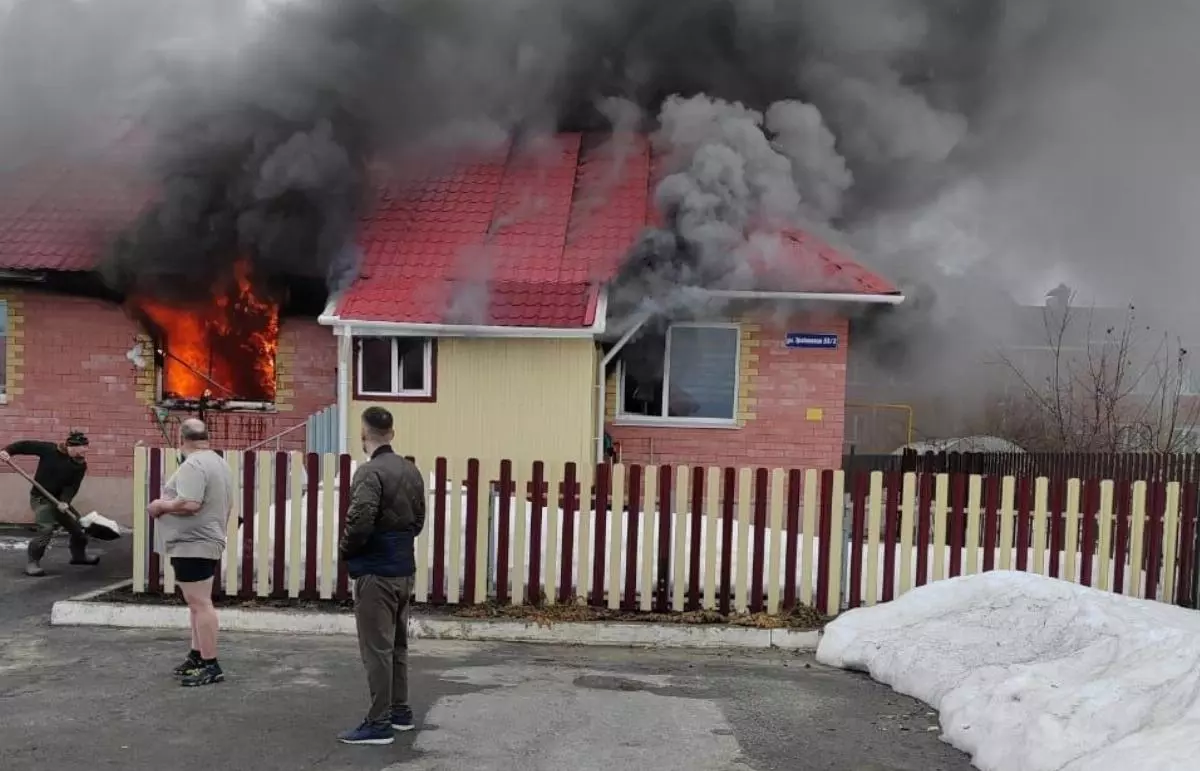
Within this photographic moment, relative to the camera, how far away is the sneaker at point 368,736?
426cm

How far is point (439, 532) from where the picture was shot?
6.68 metres

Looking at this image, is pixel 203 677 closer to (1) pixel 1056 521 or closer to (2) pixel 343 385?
(2) pixel 343 385

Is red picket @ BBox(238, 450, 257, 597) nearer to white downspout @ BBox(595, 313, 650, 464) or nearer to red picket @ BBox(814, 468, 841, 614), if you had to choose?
red picket @ BBox(814, 468, 841, 614)

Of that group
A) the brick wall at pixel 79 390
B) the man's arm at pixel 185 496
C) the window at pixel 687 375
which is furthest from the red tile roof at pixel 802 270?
the man's arm at pixel 185 496

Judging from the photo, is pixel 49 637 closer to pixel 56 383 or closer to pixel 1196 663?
pixel 56 383

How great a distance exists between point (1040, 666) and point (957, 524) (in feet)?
6.02

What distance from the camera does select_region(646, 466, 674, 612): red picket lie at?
6578mm

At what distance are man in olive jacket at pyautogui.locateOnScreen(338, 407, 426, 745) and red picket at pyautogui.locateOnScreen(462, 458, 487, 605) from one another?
229 centimetres

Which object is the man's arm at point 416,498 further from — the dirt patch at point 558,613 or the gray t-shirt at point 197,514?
the dirt patch at point 558,613

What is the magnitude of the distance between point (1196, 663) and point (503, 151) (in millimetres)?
Result: 9941

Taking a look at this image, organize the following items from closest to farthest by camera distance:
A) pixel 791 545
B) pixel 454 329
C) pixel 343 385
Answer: pixel 791 545
pixel 454 329
pixel 343 385

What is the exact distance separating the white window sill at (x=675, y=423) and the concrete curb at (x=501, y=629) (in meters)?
4.32

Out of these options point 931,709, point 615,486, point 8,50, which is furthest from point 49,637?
point 8,50

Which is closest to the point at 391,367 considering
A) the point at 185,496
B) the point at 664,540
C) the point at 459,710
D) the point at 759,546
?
the point at 664,540
